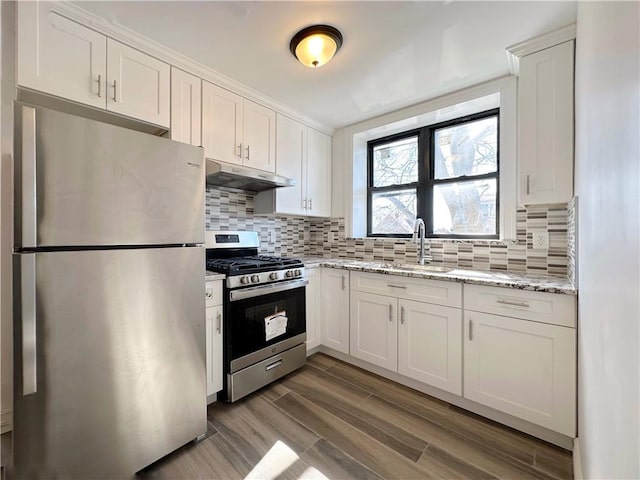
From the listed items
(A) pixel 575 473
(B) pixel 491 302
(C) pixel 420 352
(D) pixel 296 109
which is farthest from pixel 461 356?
(D) pixel 296 109

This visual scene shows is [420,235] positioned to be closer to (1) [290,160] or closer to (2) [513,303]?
(2) [513,303]

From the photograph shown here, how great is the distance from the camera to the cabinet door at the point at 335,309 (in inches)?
94.6

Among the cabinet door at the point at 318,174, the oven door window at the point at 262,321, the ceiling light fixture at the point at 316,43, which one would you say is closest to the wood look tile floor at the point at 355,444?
the oven door window at the point at 262,321

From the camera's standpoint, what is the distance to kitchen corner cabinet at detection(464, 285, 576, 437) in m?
1.41

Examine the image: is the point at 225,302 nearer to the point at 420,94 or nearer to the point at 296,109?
the point at 296,109

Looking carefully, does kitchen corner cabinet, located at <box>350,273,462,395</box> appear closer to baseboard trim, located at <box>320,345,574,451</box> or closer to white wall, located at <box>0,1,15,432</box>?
baseboard trim, located at <box>320,345,574,451</box>

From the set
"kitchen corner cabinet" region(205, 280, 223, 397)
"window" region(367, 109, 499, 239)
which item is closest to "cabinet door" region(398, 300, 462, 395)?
"window" region(367, 109, 499, 239)

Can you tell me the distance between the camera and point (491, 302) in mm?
1641

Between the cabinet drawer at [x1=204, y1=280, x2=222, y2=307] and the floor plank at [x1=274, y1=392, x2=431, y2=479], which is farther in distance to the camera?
the cabinet drawer at [x1=204, y1=280, x2=222, y2=307]

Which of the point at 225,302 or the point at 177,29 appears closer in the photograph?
the point at 177,29

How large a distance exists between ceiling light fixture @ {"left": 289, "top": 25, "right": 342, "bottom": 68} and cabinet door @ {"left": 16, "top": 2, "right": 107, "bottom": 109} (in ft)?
3.61

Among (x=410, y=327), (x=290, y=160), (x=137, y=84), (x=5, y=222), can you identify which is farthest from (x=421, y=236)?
(x=5, y=222)

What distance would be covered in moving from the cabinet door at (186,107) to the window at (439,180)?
188 centimetres

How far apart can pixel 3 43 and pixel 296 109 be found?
6.25 feet
